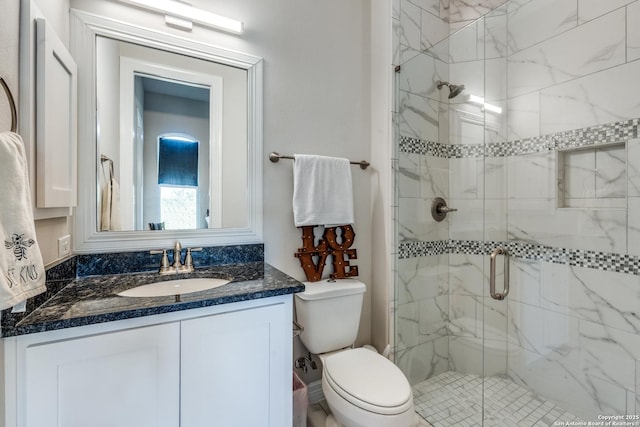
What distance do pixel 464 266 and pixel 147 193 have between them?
1.96 metres

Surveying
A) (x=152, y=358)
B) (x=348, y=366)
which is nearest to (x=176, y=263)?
(x=152, y=358)

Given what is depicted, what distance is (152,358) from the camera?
916 mm

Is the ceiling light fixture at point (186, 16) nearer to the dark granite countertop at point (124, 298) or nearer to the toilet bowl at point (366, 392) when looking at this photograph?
the dark granite countertop at point (124, 298)

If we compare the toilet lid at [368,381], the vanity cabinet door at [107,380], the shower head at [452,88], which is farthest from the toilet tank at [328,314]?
the shower head at [452,88]

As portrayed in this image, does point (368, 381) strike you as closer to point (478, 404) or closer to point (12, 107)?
point (478, 404)

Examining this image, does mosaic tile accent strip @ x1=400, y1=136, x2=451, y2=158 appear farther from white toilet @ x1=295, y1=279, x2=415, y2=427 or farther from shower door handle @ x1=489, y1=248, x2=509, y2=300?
white toilet @ x1=295, y1=279, x2=415, y2=427

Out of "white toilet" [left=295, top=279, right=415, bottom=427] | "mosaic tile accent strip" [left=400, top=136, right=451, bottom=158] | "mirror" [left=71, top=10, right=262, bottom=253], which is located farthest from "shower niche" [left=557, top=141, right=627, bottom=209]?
"mirror" [left=71, top=10, right=262, bottom=253]

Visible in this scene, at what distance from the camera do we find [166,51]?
1.41m

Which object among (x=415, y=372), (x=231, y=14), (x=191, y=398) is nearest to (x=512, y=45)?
(x=231, y=14)

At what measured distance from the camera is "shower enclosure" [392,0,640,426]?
1.43 m

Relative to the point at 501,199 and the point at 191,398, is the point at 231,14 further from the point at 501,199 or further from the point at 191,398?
the point at 501,199

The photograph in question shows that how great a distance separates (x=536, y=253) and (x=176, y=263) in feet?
6.68

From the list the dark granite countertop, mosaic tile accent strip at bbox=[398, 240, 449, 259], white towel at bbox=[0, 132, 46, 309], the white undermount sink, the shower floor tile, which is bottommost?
the shower floor tile

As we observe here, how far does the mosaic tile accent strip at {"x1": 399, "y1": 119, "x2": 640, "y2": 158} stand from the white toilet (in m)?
1.02
